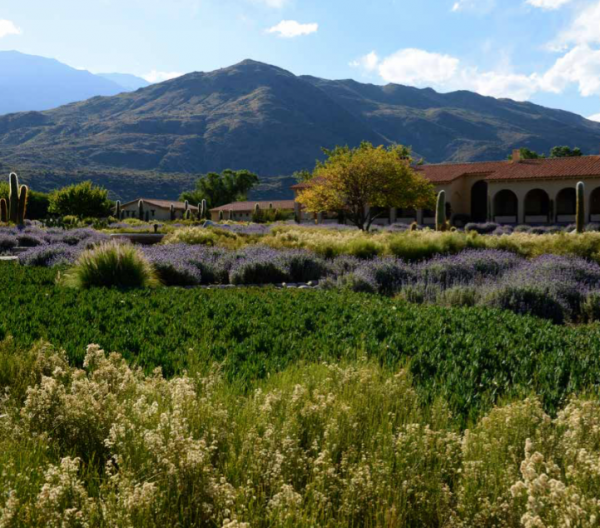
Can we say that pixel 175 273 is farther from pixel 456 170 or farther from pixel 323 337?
pixel 456 170

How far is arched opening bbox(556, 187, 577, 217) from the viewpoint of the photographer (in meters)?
43.8

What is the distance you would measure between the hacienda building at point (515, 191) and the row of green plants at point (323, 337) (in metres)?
31.0

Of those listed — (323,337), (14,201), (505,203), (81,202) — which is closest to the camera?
(323,337)

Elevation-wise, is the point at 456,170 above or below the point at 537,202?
above

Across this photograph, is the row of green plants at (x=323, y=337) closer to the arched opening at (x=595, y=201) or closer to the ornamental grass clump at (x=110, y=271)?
the ornamental grass clump at (x=110, y=271)

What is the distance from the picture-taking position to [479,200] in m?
48.5

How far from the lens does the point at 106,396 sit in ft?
11.6

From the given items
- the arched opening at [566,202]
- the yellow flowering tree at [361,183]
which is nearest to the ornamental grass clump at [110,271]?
the yellow flowering tree at [361,183]

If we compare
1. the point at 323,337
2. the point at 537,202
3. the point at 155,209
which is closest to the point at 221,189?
the point at 155,209

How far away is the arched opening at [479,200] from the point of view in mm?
47781

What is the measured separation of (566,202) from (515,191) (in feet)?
16.5

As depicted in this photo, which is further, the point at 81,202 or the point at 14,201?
the point at 81,202

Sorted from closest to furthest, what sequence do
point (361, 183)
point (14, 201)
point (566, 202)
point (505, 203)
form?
point (361, 183) < point (14, 201) < point (566, 202) < point (505, 203)

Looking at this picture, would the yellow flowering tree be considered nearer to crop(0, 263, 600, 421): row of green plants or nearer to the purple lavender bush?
the purple lavender bush
